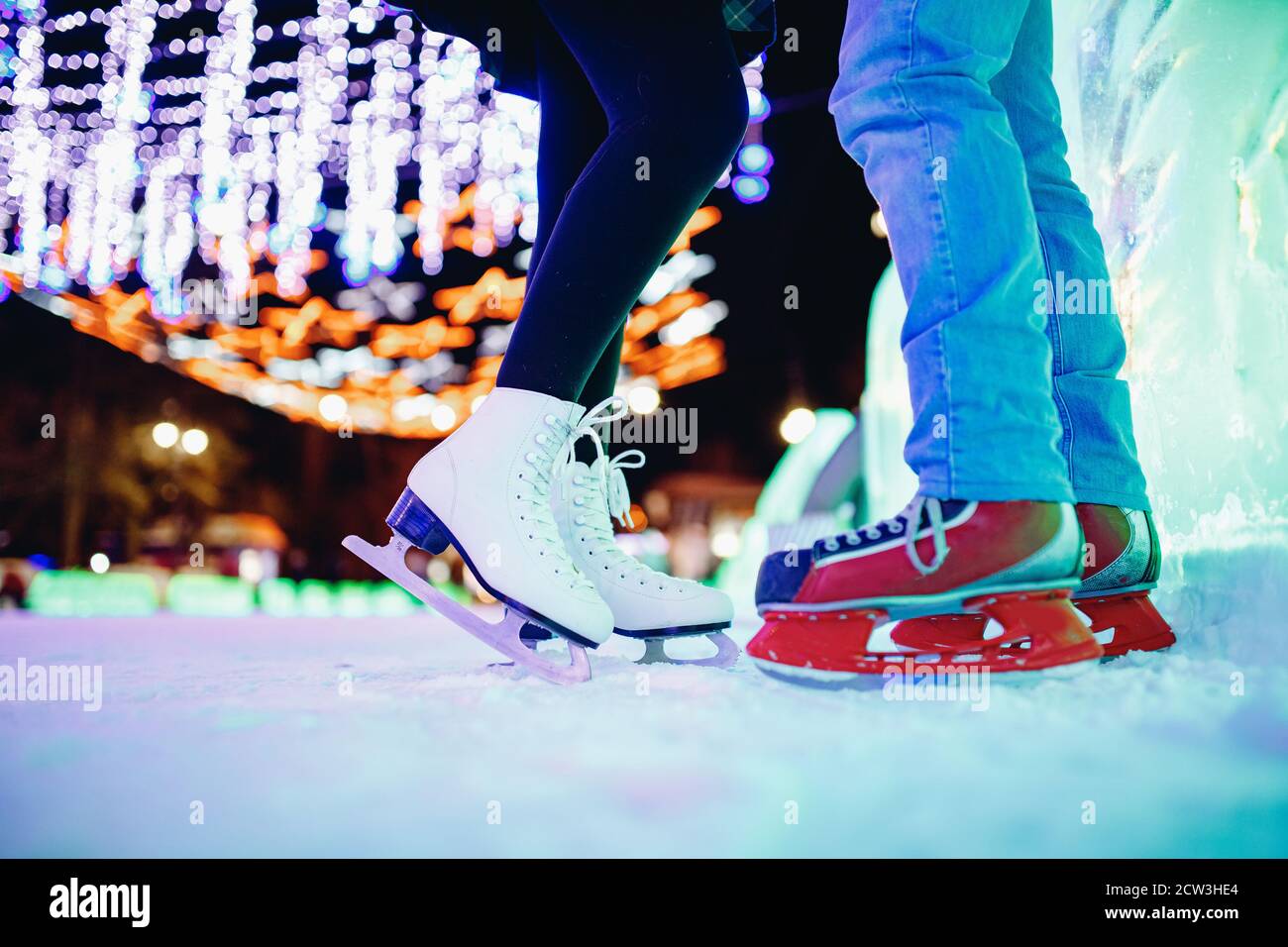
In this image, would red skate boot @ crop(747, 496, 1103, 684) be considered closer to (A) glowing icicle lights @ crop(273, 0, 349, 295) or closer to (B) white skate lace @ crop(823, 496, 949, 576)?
(B) white skate lace @ crop(823, 496, 949, 576)

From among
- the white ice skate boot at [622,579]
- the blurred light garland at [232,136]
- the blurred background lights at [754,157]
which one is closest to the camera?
the white ice skate boot at [622,579]

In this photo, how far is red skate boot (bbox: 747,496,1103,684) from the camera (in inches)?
29.7

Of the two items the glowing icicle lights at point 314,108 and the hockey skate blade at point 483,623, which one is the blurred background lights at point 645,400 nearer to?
the glowing icicle lights at point 314,108

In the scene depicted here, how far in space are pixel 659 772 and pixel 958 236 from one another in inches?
24.4

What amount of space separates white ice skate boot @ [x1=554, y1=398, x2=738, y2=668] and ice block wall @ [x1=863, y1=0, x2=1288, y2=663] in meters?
0.63

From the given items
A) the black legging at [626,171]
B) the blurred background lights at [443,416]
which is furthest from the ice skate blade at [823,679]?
the blurred background lights at [443,416]

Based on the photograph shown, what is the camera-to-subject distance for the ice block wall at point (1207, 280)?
1.02m

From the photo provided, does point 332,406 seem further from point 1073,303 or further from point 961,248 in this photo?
point 961,248

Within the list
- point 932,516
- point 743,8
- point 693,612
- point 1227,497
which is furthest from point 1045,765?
point 743,8

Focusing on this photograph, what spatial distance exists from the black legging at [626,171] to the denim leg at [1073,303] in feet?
1.46

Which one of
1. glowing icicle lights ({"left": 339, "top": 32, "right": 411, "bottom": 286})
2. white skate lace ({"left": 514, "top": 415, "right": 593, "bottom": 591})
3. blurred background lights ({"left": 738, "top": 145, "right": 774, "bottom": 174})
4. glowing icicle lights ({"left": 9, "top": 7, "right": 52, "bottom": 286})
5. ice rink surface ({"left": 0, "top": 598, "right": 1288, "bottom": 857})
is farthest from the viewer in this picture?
blurred background lights ({"left": 738, "top": 145, "right": 774, "bottom": 174})

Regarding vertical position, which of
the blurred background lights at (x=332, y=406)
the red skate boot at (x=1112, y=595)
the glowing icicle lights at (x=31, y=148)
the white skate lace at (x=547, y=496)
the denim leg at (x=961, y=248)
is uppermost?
the blurred background lights at (x=332, y=406)

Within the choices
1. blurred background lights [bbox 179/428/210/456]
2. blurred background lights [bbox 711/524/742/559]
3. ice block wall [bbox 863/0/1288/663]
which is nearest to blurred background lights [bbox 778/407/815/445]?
blurred background lights [bbox 711/524/742/559]
